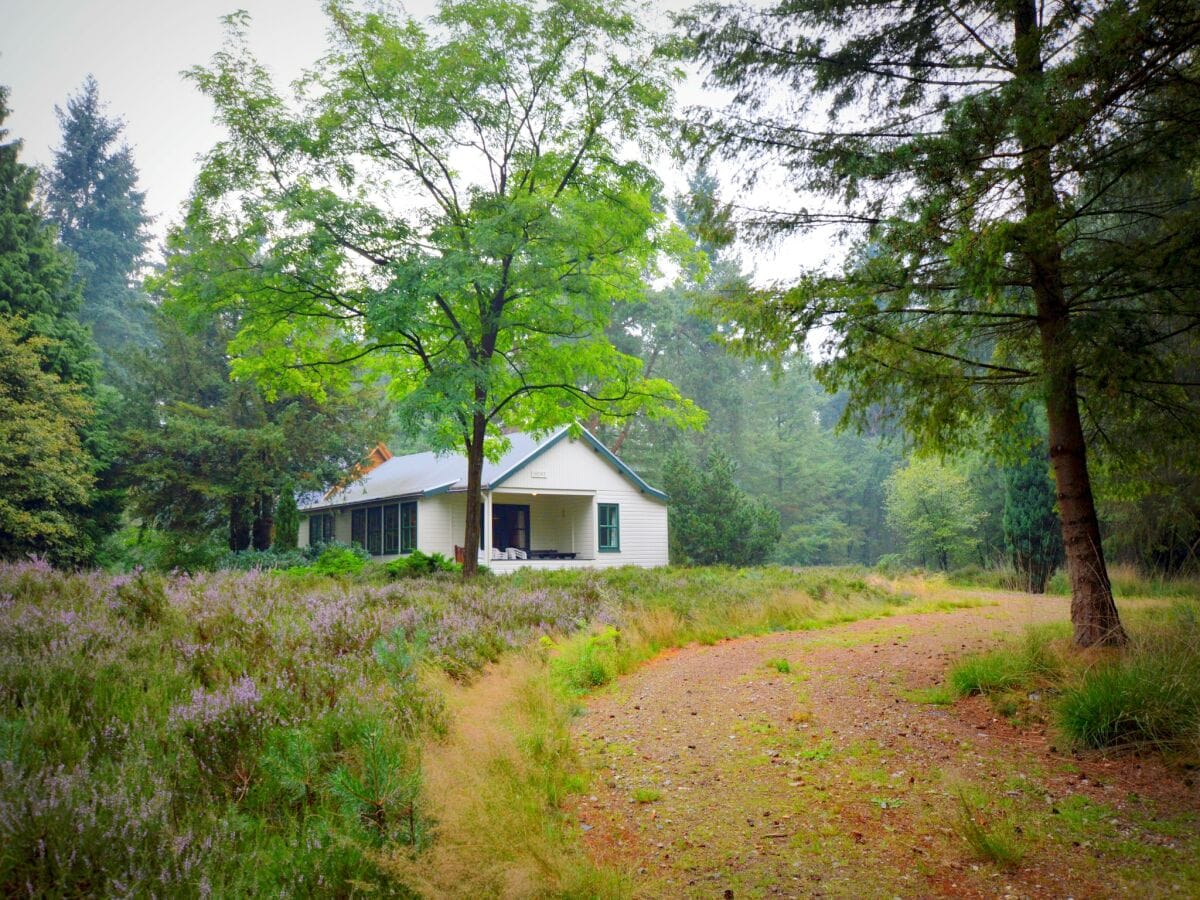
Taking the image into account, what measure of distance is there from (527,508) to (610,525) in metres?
3.28

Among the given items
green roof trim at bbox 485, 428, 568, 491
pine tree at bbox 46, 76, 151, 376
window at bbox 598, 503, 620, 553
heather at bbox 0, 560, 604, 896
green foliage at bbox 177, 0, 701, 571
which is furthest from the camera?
pine tree at bbox 46, 76, 151, 376

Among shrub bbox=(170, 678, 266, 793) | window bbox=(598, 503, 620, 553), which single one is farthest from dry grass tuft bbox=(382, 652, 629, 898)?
window bbox=(598, 503, 620, 553)

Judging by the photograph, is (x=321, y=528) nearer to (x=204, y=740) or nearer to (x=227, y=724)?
(x=227, y=724)

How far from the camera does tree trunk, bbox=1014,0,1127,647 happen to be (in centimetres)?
479

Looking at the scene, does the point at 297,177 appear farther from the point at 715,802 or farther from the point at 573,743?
the point at 715,802

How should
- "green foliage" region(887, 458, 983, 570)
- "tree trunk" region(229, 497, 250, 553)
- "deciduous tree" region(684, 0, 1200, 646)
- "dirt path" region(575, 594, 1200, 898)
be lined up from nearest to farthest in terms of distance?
1. "dirt path" region(575, 594, 1200, 898)
2. "deciduous tree" region(684, 0, 1200, 646)
3. "tree trunk" region(229, 497, 250, 553)
4. "green foliage" region(887, 458, 983, 570)

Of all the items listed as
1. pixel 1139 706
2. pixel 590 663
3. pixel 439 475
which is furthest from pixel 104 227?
pixel 1139 706

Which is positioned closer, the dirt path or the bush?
the dirt path

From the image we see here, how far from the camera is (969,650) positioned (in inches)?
260

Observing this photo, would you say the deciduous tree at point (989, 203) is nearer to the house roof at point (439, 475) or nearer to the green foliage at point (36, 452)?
the house roof at point (439, 475)

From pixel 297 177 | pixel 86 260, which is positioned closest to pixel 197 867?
pixel 297 177

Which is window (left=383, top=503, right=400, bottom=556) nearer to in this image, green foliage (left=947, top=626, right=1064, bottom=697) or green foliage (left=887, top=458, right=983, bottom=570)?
green foliage (left=887, top=458, right=983, bottom=570)

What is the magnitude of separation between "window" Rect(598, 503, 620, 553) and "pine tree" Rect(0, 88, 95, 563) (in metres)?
14.6

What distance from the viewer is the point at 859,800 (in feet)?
12.2
